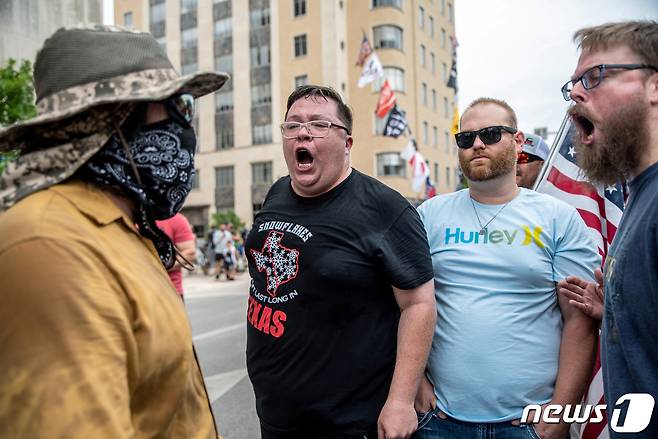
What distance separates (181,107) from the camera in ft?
5.24

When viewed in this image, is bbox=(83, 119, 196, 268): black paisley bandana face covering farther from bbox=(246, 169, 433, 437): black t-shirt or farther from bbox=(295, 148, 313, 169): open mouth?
bbox=(295, 148, 313, 169): open mouth

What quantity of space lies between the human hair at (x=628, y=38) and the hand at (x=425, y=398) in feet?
5.29

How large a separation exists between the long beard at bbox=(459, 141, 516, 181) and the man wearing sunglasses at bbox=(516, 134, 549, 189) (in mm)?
1520

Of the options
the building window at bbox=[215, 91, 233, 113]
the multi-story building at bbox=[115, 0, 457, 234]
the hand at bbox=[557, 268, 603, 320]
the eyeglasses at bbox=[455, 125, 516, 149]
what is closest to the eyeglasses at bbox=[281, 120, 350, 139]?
the eyeglasses at bbox=[455, 125, 516, 149]

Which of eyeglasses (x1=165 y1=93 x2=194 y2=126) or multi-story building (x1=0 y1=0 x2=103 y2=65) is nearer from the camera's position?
eyeglasses (x1=165 y1=93 x2=194 y2=126)

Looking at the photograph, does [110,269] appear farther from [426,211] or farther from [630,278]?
[426,211]

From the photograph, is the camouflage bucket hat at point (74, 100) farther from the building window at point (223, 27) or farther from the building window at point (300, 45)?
the building window at point (223, 27)

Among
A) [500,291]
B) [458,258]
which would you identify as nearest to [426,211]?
[458,258]

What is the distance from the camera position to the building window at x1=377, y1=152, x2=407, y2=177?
35.8 metres

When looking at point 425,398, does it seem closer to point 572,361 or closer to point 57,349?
point 572,361

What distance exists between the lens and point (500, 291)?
8.11ft

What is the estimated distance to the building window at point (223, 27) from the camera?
130 feet

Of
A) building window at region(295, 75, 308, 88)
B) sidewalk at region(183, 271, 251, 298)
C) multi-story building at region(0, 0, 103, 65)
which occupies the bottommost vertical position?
sidewalk at region(183, 271, 251, 298)

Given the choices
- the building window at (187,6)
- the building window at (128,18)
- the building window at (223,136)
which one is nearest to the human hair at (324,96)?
the building window at (223,136)
